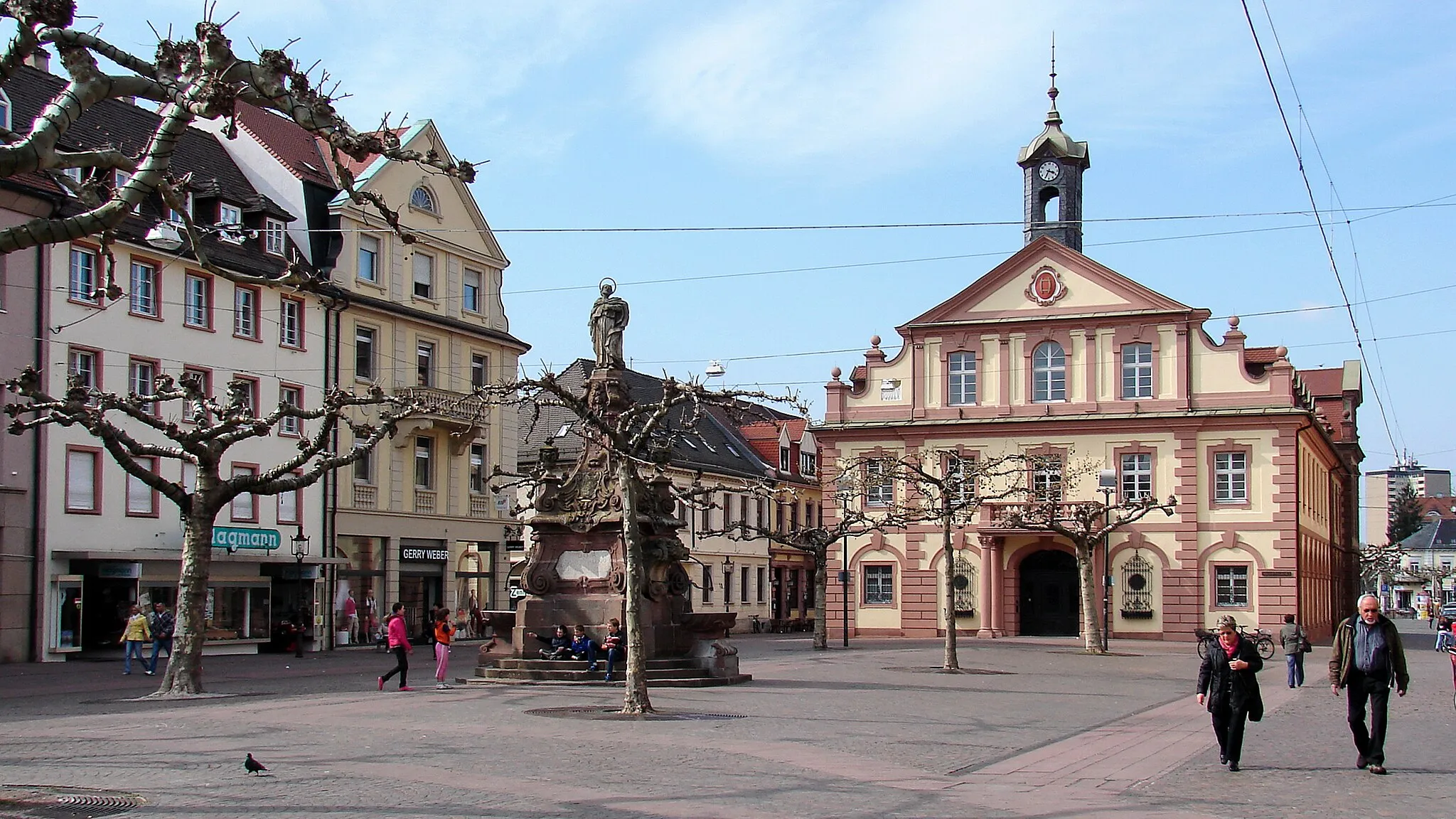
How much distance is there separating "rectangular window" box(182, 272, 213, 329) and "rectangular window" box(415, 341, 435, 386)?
8676 millimetres

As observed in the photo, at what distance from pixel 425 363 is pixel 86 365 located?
13.8 meters

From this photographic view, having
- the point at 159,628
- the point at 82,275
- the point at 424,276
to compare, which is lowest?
the point at 159,628

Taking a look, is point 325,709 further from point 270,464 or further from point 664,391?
point 270,464

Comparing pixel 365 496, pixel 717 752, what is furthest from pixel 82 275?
pixel 717 752

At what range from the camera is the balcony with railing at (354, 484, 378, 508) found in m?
47.6

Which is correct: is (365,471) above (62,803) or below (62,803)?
above

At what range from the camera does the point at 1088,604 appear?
147 feet

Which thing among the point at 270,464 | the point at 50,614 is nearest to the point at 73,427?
the point at 50,614

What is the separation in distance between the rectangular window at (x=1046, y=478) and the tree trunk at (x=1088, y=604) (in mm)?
3046

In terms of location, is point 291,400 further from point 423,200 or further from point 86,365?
point 423,200

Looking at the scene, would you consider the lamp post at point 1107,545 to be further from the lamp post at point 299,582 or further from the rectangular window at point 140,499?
the rectangular window at point 140,499

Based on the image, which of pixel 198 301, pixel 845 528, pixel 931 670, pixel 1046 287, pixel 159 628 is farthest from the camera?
pixel 1046 287

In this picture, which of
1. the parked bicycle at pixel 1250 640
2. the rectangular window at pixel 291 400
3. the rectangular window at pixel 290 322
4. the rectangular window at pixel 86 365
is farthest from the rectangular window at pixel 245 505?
the parked bicycle at pixel 1250 640

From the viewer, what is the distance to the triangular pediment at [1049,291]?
185 feet
